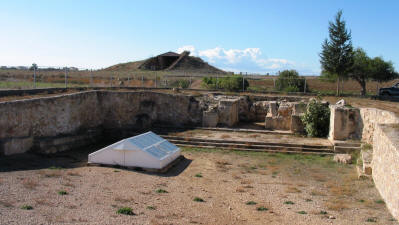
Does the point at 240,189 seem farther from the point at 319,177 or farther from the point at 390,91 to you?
the point at 390,91

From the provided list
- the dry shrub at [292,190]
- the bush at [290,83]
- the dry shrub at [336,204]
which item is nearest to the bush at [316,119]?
the dry shrub at [292,190]

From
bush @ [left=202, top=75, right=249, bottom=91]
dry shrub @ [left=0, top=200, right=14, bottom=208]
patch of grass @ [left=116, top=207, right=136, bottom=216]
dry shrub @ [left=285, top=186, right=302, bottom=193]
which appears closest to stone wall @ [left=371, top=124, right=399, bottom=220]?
dry shrub @ [left=285, top=186, right=302, bottom=193]

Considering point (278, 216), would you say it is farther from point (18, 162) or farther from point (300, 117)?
point (300, 117)

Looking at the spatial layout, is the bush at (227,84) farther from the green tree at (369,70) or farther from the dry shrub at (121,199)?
the dry shrub at (121,199)

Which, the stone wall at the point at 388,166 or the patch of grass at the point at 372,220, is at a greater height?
the stone wall at the point at 388,166

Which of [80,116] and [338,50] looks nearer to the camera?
[80,116]

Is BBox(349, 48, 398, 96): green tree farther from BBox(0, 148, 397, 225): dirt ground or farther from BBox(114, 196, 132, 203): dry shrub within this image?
BBox(114, 196, 132, 203): dry shrub

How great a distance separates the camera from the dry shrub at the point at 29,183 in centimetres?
891

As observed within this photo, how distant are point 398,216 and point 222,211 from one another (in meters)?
3.42

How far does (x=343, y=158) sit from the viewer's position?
1321 centimetres

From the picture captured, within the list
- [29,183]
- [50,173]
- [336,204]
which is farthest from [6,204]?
[336,204]

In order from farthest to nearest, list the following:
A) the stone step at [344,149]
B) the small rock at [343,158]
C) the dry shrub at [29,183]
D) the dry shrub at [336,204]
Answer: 1. the stone step at [344,149]
2. the small rock at [343,158]
3. the dry shrub at [29,183]
4. the dry shrub at [336,204]

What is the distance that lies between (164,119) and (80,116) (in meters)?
4.33

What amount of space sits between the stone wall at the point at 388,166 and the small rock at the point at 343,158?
2468mm
